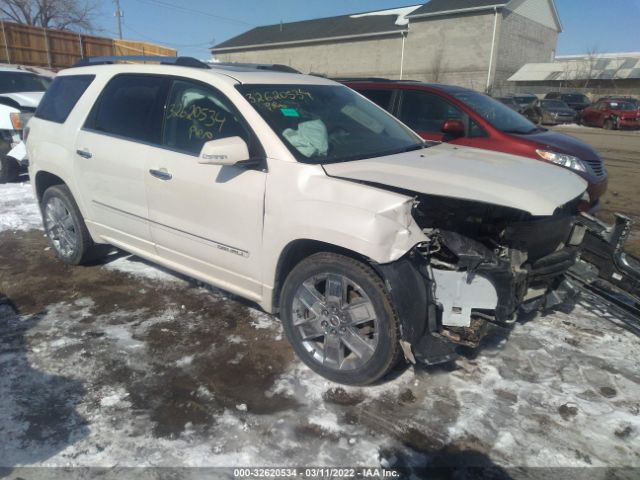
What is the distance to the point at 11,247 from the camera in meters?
5.59

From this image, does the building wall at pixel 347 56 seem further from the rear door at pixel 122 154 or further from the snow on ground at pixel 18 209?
the rear door at pixel 122 154

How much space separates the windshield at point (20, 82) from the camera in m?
9.43

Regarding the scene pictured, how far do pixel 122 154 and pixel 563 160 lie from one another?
468cm

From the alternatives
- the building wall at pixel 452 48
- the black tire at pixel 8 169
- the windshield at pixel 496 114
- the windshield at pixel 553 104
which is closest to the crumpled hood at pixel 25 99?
the black tire at pixel 8 169

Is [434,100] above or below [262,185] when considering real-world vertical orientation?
above

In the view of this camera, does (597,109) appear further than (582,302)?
Yes

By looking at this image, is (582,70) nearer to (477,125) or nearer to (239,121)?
(477,125)

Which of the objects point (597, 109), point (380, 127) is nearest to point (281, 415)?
point (380, 127)

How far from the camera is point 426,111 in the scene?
6281 mm

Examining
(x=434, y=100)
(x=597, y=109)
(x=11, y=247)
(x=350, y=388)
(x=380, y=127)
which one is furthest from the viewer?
(x=597, y=109)

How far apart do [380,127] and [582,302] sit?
231 centimetres

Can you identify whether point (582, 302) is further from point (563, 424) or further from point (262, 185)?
point (262, 185)

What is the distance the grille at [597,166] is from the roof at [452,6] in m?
37.9

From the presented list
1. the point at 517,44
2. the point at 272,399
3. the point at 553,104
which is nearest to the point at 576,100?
the point at 553,104
